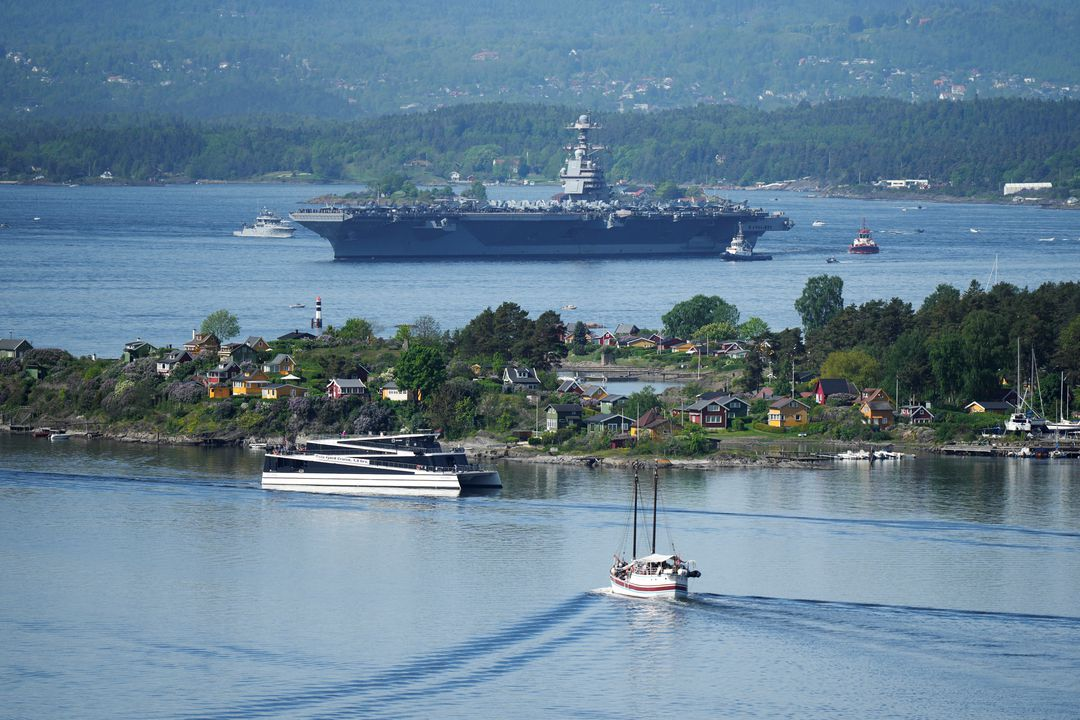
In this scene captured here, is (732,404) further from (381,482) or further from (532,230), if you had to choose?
(532,230)

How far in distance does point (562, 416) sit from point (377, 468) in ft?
22.8

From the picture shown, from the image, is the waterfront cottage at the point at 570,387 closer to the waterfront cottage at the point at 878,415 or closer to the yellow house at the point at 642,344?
the waterfront cottage at the point at 878,415

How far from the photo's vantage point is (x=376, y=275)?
297ft

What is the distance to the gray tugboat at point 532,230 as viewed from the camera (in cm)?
9950

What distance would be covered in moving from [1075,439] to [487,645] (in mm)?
22464

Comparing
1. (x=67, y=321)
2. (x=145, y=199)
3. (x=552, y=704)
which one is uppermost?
(x=145, y=199)

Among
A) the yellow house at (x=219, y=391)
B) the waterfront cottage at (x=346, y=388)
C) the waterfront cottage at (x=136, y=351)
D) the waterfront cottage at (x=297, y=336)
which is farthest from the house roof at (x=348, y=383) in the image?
the waterfront cottage at (x=297, y=336)

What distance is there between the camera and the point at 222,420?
151 feet

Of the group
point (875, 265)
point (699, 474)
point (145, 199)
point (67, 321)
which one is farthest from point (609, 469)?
point (145, 199)

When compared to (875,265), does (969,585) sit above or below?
below

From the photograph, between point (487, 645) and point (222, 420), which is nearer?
point (487, 645)

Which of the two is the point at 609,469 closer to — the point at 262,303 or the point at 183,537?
the point at 183,537

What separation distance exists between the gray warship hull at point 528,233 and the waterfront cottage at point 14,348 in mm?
45564

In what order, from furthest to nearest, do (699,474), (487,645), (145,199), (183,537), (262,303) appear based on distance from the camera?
(145,199) < (262,303) < (699,474) < (183,537) < (487,645)
